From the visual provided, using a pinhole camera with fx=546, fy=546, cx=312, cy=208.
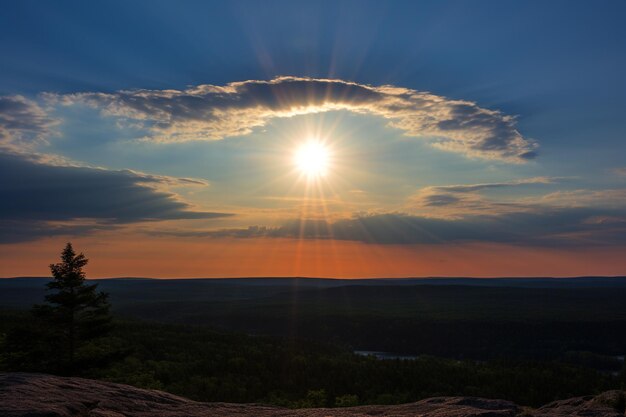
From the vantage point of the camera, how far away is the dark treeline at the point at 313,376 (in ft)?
187

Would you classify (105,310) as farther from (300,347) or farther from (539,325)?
(539,325)

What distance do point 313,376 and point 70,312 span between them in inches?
1704

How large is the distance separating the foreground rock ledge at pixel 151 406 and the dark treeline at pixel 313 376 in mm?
29748

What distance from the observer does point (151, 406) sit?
15898mm

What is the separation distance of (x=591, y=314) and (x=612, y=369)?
202 feet

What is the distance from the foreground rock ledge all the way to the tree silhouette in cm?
1815

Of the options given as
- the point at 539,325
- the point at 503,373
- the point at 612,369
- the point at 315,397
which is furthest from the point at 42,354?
the point at 539,325

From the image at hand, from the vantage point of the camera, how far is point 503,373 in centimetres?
7519

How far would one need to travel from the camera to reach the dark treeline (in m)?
57.0

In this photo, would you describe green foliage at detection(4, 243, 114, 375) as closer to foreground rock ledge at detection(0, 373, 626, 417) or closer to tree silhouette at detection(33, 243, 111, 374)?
tree silhouette at detection(33, 243, 111, 374)

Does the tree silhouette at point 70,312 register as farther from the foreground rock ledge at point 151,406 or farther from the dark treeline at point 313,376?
the foreground rock ledge at point 151,406

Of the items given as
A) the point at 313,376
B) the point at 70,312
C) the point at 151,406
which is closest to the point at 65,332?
the point at 70,312

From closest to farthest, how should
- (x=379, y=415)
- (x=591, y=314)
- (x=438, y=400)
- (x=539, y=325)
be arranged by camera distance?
1. (x=379, y=415)
2. (x=438, y=400)
3. (x=539, y=325)
4. (x=591, y=314)

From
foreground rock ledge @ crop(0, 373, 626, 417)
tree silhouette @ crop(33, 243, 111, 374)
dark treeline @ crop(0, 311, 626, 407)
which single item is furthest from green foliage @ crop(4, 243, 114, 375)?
foreground rock ledge @ crop(0, 373, 626, 417)
